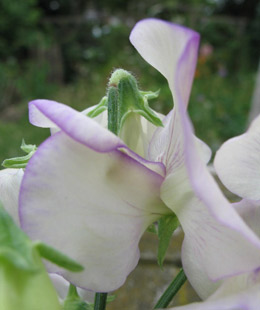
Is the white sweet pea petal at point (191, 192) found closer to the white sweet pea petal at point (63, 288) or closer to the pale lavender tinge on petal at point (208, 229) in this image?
the pale lavender tinge on petal at point (208, 229)

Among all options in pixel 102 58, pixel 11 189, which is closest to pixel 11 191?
pixel 11 189

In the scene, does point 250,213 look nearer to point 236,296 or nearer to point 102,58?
point 236,296

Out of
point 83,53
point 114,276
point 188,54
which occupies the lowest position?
point 83,53

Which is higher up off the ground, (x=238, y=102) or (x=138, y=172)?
(x=138, y=172)

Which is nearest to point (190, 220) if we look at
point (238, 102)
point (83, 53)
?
point (238, 102)

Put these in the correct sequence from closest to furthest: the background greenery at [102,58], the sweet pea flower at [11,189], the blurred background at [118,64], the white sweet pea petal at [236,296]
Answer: the white sweet pea petal at [236,296], the sweet pea flower at [11,189], the blurred background at [118,64], the background greenery at [102,58]

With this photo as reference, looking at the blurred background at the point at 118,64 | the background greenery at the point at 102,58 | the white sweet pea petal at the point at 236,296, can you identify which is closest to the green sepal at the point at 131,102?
the white sweet pea petal at the point at 236,296

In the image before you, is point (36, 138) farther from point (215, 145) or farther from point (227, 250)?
point (227, 250)
